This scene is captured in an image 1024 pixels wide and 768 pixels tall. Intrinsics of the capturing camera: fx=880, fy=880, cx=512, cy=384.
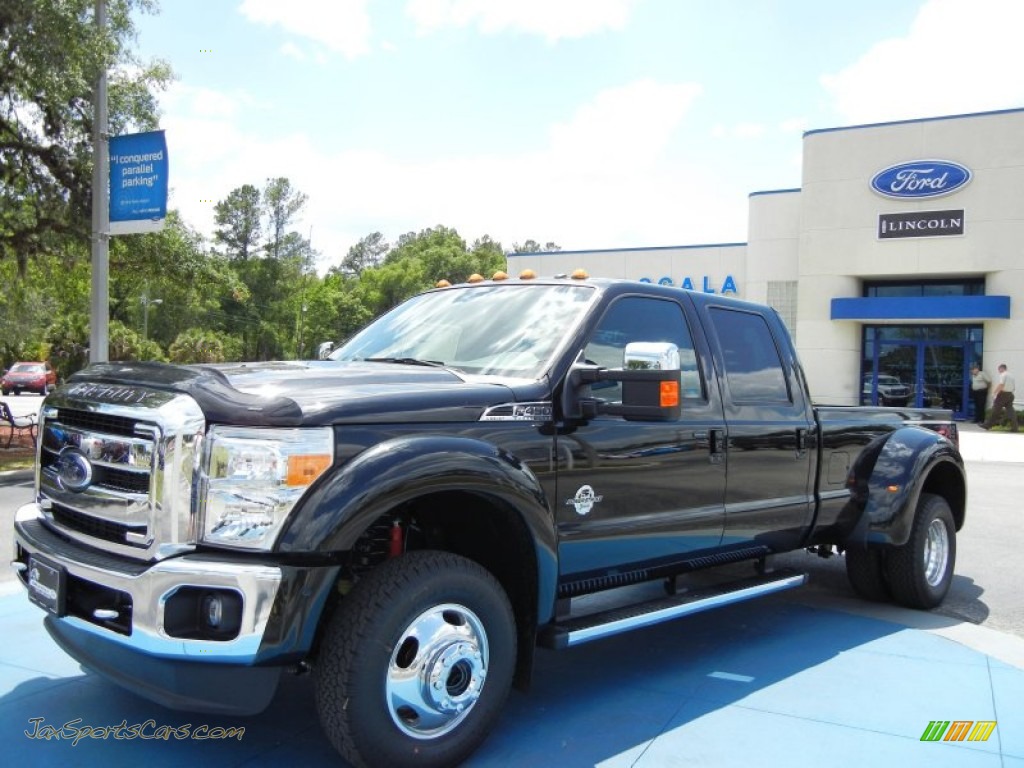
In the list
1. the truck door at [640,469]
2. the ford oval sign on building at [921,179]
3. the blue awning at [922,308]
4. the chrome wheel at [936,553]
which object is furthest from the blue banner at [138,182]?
the ford oval sign on building at [921,179]

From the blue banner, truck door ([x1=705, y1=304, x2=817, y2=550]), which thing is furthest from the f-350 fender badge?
the blue banner

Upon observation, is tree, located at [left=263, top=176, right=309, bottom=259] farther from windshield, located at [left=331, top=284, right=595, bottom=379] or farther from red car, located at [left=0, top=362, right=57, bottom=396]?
windshield, located at [left=331, top=284, right=595, bottom=379]

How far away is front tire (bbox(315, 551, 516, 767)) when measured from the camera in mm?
2820

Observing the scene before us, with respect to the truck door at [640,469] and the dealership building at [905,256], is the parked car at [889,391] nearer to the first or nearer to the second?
the dealership building at [905,256]

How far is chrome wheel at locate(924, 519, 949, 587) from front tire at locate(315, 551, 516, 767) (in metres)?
3.66

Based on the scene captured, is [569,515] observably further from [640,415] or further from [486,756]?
[486,756]

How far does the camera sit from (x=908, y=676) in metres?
4.40

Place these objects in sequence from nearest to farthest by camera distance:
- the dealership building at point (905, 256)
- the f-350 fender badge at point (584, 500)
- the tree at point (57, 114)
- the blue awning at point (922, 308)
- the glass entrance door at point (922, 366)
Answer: the f-350 fender badge at point (584, 500) < the tree at point (57, 114) < the blue awning at point (922, 308) < the dealership building at point (905, 256) < the glass entrance door at point (922, 366)

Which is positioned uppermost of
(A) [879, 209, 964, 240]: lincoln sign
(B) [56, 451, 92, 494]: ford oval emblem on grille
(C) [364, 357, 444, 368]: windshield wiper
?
(A) [879, 209, 964, 240]: lincoln sign

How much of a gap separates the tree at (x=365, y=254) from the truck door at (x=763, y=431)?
368 ft

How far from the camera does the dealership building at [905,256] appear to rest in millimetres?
24750

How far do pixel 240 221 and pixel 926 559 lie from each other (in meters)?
68.1

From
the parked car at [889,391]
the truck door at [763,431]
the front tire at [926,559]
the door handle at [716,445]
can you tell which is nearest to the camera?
the door handle at [716,445]

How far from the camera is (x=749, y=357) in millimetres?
4863
